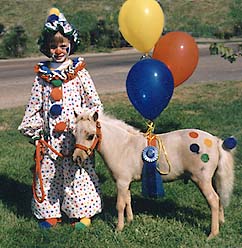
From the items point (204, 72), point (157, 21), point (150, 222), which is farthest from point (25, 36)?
point (150, 222)

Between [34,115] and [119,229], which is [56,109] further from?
[119,229]

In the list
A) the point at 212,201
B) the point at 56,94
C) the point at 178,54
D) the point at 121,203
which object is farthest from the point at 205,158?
the point at 178,54

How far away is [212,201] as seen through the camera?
4953 millimetres

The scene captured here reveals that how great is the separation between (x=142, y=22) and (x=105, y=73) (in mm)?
9764

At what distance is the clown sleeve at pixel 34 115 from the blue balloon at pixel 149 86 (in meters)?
0.99

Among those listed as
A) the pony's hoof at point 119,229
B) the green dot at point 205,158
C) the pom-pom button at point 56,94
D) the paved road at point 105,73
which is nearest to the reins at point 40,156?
the pom-pom button at point 56,94

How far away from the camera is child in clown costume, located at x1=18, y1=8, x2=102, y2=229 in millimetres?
5023

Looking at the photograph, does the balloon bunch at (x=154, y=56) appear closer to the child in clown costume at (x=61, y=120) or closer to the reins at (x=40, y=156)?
the child in clown costume at (x=61, y=120)

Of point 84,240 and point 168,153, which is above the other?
point 168,153

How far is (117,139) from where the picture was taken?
505 centimetres

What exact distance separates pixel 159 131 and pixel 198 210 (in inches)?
121

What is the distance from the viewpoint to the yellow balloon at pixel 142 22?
630cm

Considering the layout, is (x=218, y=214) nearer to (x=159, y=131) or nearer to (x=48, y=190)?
(x=48, y=190)

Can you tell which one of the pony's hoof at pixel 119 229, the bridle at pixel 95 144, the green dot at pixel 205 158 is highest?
the bridle at pixel 95 144
